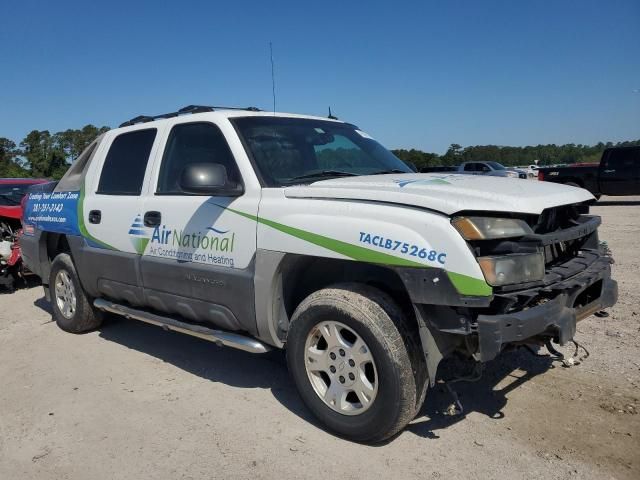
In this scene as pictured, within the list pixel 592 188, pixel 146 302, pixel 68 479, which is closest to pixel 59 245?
pixel 146 302

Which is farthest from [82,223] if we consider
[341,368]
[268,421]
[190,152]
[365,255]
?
[365,255]

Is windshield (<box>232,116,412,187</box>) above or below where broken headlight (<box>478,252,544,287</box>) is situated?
above

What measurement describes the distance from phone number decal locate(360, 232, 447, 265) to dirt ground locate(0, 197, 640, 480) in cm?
115

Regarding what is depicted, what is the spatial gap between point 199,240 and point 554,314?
93.5 inches

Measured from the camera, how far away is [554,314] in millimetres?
2873

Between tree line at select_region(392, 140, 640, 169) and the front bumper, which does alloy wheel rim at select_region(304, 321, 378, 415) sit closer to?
the front bumper

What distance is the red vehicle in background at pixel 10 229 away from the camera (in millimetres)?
7688

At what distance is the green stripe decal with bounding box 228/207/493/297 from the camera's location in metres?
2.64

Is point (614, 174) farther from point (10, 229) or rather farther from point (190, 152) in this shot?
point (10, 229)

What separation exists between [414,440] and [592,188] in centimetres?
1689

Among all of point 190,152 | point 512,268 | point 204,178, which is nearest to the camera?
point 512,268

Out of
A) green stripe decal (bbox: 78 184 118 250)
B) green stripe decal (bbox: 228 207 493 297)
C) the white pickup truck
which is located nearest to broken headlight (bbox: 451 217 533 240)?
the white pickup truck

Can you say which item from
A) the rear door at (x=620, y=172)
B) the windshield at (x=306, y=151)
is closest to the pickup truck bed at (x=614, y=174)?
the rear door at (x=620, y=172)

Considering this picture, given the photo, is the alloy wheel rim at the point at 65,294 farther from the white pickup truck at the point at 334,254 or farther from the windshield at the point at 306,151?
the windshield at the point at 306,151
